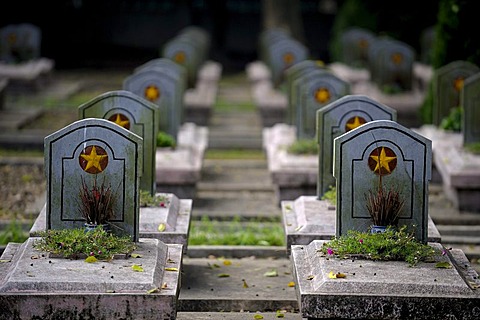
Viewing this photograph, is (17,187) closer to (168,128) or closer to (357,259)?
(168,128)

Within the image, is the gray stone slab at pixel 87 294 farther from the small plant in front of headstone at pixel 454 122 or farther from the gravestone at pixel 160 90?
the small plant in front of headstone at pixel 454 122

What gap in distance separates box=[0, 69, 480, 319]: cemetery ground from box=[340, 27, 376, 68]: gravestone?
134 inches

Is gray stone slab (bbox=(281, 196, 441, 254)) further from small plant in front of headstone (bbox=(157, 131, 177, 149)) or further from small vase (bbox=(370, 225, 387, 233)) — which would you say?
small plant in front of headstone (bbox=(157, 131, 177, 149))

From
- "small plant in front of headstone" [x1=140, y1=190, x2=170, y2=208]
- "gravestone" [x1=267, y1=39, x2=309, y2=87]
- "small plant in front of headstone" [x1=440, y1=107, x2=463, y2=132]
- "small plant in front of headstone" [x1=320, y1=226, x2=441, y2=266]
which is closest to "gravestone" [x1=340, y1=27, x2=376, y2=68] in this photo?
"gravestone" [x1=267, y1=39, x2=309, y2=87]

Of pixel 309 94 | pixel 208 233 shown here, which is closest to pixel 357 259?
pixel 208 233

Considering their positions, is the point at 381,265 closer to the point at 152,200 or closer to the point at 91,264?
the point at 91,264

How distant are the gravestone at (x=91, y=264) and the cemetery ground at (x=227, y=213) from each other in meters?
0.81

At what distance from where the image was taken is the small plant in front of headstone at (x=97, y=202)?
7.66 metres

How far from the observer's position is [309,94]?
41.0 feet

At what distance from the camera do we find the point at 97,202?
7.66 metres

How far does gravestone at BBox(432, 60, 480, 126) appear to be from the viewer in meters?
13.3

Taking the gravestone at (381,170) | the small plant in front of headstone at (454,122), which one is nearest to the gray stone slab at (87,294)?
the gravestone at (381,170)

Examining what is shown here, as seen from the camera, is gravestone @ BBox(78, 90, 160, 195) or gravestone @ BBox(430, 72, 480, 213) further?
gravestone @ BBox(430, 72, 480, 213)

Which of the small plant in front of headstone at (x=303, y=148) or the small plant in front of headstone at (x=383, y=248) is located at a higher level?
the small plant in front of headstone at (x=303, y=148)
